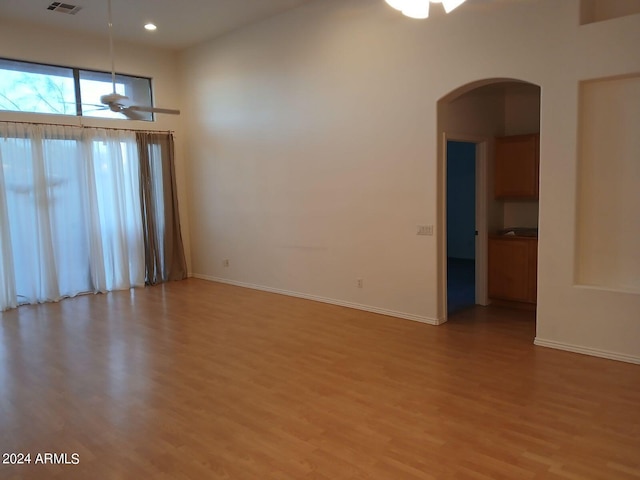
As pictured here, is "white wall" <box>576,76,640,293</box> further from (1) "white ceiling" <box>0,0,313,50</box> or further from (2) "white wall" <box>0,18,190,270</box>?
(2) "white wall" <box>0,18,190,270</box>

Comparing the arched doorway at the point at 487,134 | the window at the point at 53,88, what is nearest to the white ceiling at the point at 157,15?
the window at the point at 53,88

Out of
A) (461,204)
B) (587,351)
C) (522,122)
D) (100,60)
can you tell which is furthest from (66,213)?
(461,204)

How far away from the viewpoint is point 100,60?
7.50 meters

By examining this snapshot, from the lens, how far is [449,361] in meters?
4.15

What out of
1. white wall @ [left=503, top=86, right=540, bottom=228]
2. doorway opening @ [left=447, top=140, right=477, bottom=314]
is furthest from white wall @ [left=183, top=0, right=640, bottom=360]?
doorway opening @ [left=447, top=140, right=477, bottom=314]

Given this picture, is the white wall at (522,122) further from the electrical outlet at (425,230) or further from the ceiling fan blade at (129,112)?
the ceiling fan blade at (129,112)

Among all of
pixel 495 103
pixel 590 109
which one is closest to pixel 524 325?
pixel 590 109

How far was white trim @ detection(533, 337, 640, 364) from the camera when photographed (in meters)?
4.02

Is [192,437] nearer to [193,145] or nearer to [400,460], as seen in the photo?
[400,460]

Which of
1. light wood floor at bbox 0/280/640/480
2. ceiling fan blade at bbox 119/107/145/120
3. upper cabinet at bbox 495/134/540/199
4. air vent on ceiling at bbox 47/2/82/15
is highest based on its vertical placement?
air vent on ceiling at bbox 47/2/82/15

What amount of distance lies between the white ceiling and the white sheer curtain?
4.87 ft

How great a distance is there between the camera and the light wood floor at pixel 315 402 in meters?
2.66

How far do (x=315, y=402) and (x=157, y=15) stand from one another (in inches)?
227

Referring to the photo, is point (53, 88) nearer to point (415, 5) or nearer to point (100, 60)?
point (100, 60)
